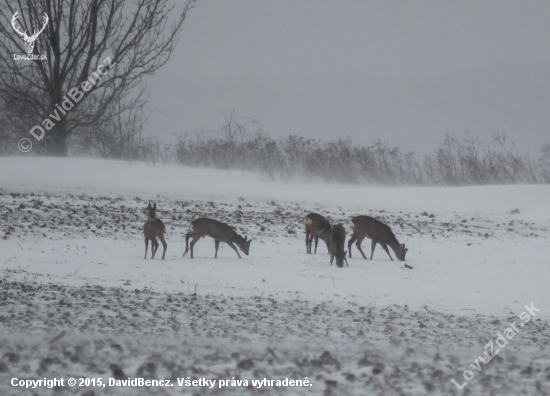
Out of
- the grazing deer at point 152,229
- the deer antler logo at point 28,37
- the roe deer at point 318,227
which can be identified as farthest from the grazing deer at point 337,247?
the deer antler logo at point 28,37

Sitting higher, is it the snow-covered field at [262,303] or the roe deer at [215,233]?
the roe deer at [215,233]

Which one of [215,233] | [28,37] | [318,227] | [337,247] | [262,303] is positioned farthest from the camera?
[28,37]

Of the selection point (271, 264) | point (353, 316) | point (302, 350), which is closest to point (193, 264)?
point (271, 264)

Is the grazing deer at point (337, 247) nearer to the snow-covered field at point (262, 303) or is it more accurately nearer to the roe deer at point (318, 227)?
the snow-covered field at point (262, 303)

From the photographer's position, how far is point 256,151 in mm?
28984

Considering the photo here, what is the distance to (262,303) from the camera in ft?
25.5

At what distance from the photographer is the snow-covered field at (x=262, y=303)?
4805 millimetres

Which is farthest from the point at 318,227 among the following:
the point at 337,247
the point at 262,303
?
the point at 262,303

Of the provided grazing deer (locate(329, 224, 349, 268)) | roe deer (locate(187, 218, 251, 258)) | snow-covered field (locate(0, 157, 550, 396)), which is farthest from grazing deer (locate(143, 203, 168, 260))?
grazing deer (locate(329, 224, 349, 268))

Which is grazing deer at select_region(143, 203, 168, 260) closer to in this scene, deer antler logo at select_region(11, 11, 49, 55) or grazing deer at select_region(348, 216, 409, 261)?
grazing deer at select_region(348, 216, 409, 261)

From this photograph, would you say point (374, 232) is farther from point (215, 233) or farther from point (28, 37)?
point (28, 37)

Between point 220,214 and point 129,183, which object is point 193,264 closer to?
point 220,214

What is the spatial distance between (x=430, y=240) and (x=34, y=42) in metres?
16.6

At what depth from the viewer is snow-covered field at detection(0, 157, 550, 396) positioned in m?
4.80
